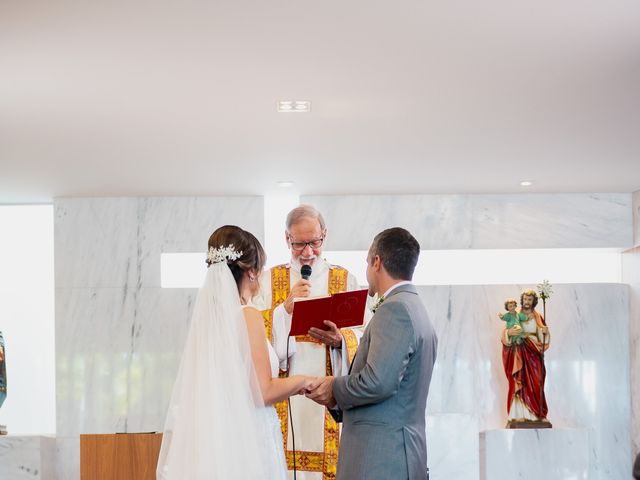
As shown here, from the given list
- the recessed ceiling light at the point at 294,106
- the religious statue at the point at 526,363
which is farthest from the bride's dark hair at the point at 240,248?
the religious statue at the point at 526,363

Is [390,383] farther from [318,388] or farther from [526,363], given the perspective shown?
[526,363]

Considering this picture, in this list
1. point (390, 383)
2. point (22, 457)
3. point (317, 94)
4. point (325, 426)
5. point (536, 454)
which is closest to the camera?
point (390, 383)

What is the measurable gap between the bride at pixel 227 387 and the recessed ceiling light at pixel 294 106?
2.24 metres

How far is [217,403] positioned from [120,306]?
18.8 ft

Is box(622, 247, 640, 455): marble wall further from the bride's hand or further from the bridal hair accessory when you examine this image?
the bridal hair accessory

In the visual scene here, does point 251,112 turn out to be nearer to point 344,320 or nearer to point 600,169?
point 344,320

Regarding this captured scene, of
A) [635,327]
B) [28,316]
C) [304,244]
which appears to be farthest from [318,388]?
[28,316]

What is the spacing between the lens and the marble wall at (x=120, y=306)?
372 inches

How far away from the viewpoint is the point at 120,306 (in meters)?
9.56

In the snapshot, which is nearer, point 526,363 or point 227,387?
point 227,387

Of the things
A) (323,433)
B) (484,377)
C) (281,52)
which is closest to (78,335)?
(484,377)

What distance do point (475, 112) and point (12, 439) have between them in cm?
482

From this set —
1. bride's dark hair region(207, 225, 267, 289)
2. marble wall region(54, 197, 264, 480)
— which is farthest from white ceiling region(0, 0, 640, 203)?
bride's dark hair region(207, 225, 267, 289)

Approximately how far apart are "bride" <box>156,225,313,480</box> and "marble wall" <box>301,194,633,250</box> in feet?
18.1
